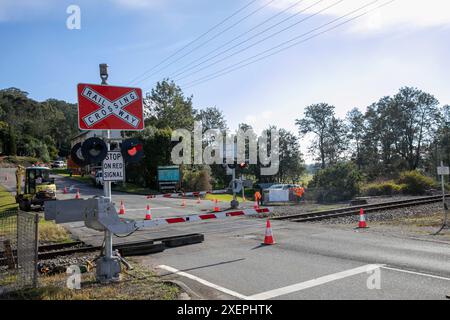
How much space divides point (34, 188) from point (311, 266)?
22.2m

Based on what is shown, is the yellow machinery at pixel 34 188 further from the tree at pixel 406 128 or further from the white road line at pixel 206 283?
the tree at pixel 406 128

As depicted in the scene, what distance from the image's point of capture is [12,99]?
116 m

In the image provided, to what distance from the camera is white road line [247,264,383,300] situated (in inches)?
263

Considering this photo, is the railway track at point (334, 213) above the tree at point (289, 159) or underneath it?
underneath

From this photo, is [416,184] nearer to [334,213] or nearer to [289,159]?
[334,213]

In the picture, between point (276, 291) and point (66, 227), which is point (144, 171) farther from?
point (276, 291)

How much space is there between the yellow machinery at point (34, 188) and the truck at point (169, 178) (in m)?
15.3

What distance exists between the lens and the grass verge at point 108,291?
6363mm

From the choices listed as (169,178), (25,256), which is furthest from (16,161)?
(25,256)

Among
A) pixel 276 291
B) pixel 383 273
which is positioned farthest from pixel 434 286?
pixel 276 291

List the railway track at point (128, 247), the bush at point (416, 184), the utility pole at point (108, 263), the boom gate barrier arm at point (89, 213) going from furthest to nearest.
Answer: the bush at point (416, 184) → the railway track at point (128, 247) → the utility pole at point (108, 263) → the boom gate barrier arm at point (89, 213)

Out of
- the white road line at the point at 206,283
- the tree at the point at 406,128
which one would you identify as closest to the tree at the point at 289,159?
the tree at the point at 406,128

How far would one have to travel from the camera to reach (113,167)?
7637mm

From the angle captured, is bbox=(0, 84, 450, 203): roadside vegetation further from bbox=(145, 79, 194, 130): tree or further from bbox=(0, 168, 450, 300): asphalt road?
bbox=(0, 168, 450, 300): asphalt road
